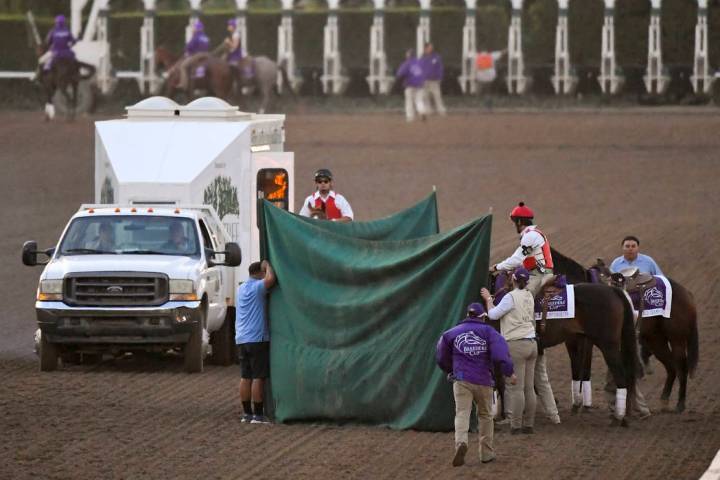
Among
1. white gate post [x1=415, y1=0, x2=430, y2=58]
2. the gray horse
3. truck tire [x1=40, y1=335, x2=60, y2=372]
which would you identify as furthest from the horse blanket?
white gate post [x1=415, y1=0, x2=430, y2=58]

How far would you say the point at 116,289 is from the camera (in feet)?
60.7

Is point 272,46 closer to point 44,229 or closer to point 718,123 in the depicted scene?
point 718,123

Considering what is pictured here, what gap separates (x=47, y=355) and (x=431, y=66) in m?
35.2

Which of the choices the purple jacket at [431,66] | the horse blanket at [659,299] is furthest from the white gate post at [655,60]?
the horse blanket at [659,299]

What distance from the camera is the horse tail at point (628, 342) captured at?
51.7 feet

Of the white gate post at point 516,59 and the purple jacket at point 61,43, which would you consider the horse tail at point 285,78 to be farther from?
the purple jacket at point 61,43

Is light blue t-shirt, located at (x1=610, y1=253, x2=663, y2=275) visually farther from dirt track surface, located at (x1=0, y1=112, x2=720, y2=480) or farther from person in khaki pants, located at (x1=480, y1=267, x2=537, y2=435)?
person in khaki pants, located at (x1=480, y1=267, x2=537, y2=435)

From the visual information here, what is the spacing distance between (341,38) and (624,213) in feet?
118

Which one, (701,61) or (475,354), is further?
(701,61)

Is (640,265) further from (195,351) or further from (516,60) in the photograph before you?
(516,60)

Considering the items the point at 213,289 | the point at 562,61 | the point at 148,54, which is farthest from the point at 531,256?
the point at 562,61

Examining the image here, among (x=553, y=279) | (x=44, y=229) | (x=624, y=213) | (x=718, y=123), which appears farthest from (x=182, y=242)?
(x=718, y=123)

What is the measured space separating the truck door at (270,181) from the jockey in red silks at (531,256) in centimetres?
556

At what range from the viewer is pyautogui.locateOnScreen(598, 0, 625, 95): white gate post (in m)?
59.8
